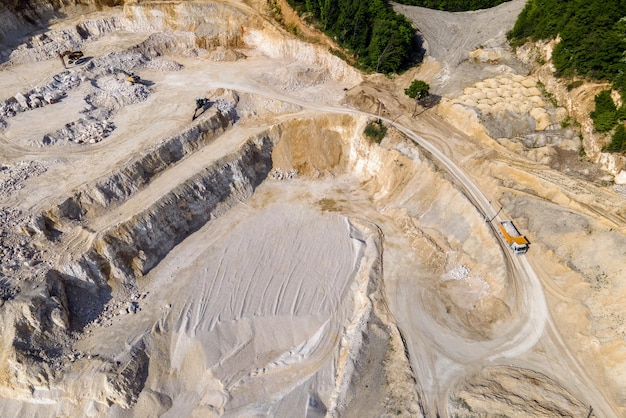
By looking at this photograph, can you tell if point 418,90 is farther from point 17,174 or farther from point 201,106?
point 17,174

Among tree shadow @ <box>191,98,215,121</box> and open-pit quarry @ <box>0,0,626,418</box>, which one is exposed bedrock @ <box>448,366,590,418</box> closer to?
open-pit quarry @ <box>0,0,626,418</box>

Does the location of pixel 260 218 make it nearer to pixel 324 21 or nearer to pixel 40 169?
pixel 40 169

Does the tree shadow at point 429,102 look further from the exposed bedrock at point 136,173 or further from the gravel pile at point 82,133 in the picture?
the gravel pile at point 82,133

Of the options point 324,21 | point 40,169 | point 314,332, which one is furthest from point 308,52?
point 314,332

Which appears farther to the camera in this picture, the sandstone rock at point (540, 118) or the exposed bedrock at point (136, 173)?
the sandstone rock at point (540, 118)

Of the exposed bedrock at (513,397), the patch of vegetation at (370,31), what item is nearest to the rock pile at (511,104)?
the patch of vegetation at (370,31)

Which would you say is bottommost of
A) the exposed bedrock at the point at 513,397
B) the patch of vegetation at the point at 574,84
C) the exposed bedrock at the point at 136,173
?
the exposed bedrock at the point at 513,397
